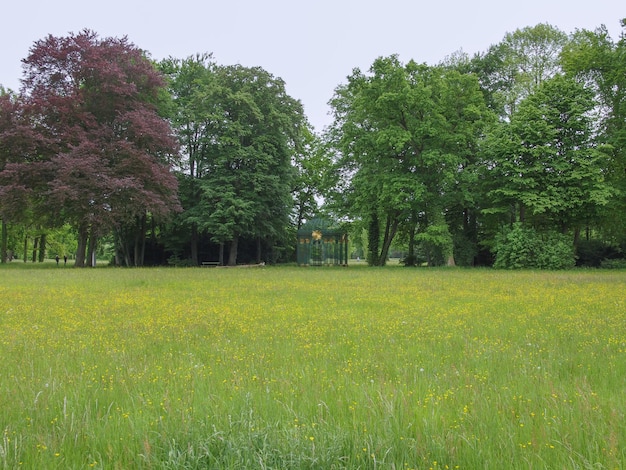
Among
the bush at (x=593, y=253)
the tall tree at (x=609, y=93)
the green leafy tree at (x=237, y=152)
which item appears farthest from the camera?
the green leafy tree at (x=237, y=152)

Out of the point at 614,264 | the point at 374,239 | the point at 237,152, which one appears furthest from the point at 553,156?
the point at 237,152

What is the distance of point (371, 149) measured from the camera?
31594mm

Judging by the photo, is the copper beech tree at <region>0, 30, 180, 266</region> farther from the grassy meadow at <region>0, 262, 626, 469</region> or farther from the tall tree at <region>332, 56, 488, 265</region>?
the grassy meadow at <region>0, 262, 626, 469</region>

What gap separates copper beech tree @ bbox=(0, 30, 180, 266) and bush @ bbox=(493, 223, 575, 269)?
22.8 meters

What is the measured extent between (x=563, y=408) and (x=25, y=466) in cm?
394

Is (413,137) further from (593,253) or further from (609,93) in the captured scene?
(593,253)

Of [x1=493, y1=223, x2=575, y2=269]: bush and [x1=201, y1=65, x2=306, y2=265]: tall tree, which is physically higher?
[x1=201, y1=65, x2=306, y2=265]: tall tree

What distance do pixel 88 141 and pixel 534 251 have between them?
94.6 ft

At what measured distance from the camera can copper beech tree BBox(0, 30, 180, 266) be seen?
26484 mm

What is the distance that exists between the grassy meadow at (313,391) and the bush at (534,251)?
1903cm

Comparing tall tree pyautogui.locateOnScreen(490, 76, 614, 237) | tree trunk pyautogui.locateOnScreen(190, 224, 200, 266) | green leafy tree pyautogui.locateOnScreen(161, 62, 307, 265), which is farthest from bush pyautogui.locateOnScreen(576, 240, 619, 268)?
tree trunk pyautogui.locateOnScreen(190, 224, 200, 266)

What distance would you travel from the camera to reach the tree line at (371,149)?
1069 inches

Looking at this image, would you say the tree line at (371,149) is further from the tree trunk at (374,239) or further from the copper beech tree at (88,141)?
the tree trunk at (374,239)

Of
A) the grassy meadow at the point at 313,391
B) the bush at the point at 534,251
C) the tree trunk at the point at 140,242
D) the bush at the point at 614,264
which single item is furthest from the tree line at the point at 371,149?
the grassy meadow at the point at 313,391
